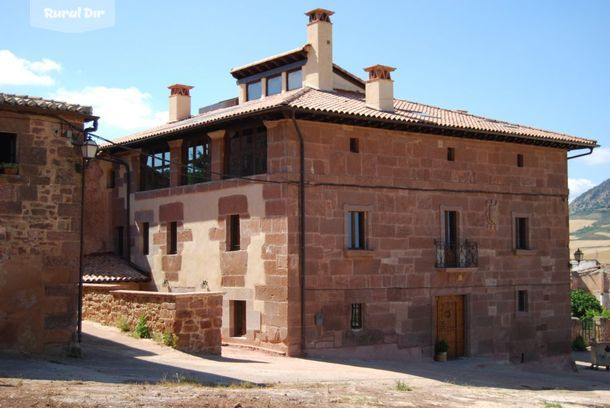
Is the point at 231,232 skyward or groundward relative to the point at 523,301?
skyward

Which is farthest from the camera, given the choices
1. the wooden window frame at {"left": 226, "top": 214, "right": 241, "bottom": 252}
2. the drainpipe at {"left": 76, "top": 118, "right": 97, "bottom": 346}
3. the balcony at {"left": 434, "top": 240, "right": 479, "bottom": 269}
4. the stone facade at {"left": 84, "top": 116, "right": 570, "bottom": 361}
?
the balcony at {"left": 434, "top": 240, "right": 479, "bottom": 269}

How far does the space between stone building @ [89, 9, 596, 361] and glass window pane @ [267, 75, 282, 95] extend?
64 millimetres

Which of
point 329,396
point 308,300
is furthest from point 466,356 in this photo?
point 329,396

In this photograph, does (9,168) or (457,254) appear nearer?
(9,168)

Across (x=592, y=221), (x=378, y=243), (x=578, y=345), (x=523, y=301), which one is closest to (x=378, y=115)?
(x=378, y=243)

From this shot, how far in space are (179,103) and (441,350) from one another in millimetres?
12253

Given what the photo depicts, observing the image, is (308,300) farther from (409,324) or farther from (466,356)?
(466,356)

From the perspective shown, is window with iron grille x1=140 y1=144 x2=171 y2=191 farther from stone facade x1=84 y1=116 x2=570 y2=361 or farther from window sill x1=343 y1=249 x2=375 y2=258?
window sill x1=343 y1=249 x2=375 y2=258

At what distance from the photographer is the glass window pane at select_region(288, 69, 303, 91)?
23.9 m

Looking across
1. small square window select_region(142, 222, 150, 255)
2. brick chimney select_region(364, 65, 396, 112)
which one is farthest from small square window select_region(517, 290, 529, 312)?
small square window select_region(142, 222, 150, 255)

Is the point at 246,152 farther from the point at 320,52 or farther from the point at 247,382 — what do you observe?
the point at 247,382

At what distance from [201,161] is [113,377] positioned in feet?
32.5

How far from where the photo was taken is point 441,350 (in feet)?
69.4

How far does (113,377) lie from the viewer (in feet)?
41.8
